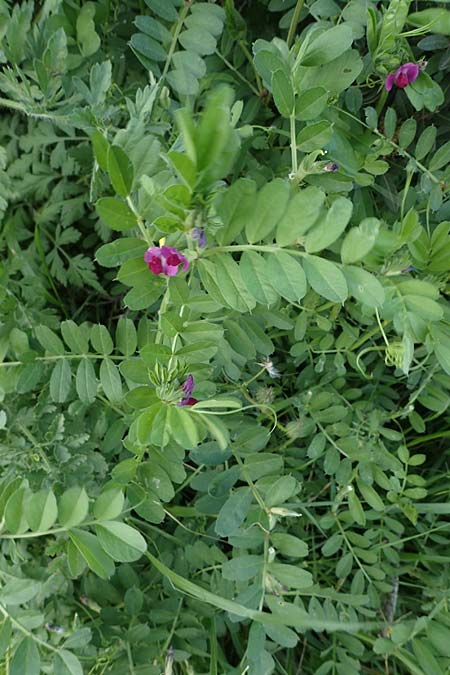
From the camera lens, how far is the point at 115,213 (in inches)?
29.9

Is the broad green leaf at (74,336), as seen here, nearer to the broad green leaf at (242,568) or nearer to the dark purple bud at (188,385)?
the dark purple bud at (188,385)

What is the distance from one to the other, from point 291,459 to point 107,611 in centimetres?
51

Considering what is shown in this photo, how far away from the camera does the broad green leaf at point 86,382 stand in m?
1.11

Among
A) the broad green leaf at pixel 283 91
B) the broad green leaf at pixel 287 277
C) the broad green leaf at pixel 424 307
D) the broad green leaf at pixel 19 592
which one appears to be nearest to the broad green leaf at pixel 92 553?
the broad green leaf at pixel 19 592

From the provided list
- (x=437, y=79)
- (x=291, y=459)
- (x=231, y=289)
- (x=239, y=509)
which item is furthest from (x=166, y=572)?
(x=437, y=79)

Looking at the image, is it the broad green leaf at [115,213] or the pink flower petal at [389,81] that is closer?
the broad green leaf at [115,213]

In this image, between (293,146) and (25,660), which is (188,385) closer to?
(293,146)

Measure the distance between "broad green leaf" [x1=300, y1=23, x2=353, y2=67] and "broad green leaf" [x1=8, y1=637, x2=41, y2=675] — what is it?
3.06 ft

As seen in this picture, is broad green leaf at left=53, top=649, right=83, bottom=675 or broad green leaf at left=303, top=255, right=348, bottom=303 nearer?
broad green leaf at left=303, top=255, right=348, bottom=303

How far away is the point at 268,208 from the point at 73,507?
0.49 metres

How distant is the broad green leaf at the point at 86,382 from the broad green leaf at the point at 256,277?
0.45 m

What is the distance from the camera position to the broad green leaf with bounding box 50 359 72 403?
1.11 metres

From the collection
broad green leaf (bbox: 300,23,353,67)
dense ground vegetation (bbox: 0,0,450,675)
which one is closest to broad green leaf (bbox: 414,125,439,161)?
dense ground vegetation (bbox: 0,0,450,675)

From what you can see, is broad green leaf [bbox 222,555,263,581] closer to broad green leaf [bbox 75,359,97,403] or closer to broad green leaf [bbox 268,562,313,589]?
broad green leaf [bbox 268,562,313,589]
